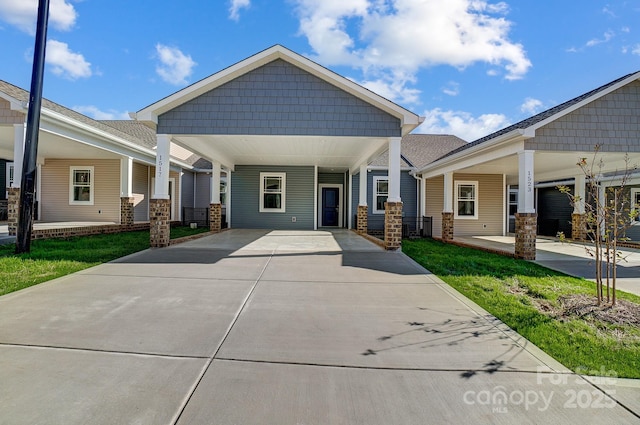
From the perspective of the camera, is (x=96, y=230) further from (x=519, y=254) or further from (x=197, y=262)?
(x=519, y=254)

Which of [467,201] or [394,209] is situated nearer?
[394,209]

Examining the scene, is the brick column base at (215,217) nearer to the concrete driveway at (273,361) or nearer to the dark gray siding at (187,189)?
the dark gray siding at (187,189)

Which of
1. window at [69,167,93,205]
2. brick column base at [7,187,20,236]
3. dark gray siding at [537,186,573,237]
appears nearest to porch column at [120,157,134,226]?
window at [69,167,93,205]

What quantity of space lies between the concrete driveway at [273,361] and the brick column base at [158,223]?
11.3 feet

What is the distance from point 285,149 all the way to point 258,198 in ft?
15.0

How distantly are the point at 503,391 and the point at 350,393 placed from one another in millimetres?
1153

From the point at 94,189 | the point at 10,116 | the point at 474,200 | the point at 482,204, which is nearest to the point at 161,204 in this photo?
the point at 10,116

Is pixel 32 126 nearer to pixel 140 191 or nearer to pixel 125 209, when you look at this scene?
pixel 125 209

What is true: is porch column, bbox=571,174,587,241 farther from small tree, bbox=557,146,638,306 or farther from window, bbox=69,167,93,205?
window, bbox=69,167,93,205

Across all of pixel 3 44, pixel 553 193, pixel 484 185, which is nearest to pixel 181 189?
pixel 3 44

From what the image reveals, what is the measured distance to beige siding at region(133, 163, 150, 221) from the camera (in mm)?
14672

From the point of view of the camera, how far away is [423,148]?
17438mm

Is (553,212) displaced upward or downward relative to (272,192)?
downward

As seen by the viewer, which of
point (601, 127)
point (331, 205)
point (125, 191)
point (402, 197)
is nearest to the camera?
point (601, 127)
